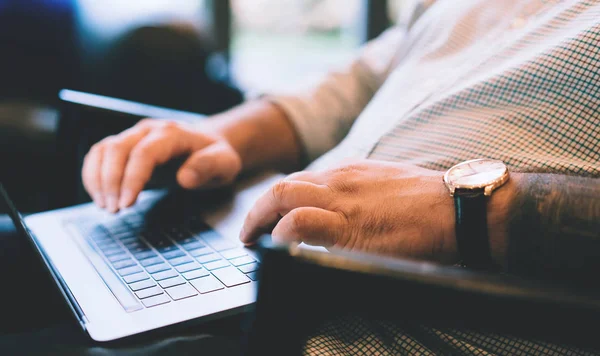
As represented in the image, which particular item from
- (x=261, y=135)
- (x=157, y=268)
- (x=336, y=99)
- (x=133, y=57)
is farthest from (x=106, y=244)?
(x=133, y=57)

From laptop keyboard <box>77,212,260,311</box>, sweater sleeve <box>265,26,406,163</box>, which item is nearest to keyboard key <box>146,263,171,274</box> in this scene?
laptop keyboard <box>77,212,260,311</box>

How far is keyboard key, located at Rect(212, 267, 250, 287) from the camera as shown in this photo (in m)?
0.59

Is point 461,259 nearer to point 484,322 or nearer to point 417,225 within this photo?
point 417,225

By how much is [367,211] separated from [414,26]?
604 millimetres

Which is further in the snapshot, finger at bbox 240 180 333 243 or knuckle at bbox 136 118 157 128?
knuckle at bbox 136 118 157 128

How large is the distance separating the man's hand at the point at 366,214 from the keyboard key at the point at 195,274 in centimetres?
8

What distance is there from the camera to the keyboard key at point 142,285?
0.59m

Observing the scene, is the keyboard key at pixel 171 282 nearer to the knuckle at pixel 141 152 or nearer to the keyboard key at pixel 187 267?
the keyboard key at pixel 187 267

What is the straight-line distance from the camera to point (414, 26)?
1054 millimetres

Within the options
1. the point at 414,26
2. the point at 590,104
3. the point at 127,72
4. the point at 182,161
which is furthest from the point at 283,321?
the point at 127,72

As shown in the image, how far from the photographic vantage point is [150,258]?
67 cm

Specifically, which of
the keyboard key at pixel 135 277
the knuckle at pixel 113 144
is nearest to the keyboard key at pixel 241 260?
the keyboard key at pixel 135 277

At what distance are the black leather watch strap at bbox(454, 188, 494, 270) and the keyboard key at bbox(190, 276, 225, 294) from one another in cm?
26

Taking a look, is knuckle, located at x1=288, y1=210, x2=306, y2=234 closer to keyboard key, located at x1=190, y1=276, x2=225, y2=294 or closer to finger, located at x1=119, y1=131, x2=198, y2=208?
keyboard key, located at x1=190, y1=276, x2=225, y2=294
